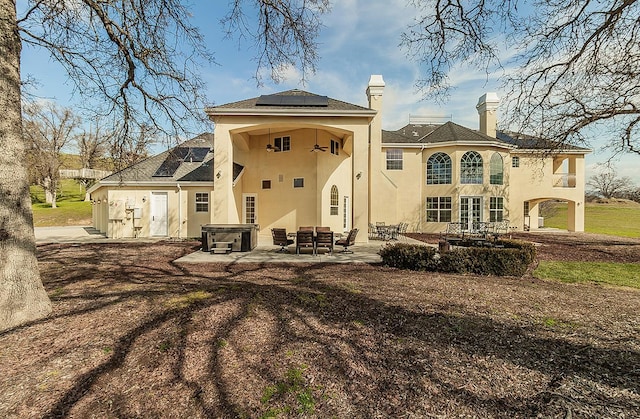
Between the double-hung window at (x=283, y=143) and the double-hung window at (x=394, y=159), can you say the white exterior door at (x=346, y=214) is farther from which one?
the double-hung window at (x=394, y=159)

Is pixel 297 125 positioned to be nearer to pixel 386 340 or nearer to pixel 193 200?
pixel 193 200

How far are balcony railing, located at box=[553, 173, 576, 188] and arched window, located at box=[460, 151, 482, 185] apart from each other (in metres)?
7.23

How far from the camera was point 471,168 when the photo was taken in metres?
20.8

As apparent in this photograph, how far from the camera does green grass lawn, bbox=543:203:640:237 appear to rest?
27.5 metres

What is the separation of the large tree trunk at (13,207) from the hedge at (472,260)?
8469mm

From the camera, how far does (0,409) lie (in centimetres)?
280

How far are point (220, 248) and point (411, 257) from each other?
742 centimetres

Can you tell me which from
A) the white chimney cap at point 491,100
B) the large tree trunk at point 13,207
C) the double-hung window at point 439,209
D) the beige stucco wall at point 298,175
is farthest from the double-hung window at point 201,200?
the white chimney cap at point 491,100

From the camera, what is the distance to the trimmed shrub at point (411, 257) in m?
8.90

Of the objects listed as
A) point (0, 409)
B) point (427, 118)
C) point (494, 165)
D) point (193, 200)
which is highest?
point (427, 118)

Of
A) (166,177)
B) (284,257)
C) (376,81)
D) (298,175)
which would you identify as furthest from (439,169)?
(166,177)

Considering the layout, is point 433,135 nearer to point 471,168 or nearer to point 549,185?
point 471,168

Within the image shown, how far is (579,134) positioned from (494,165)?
7.77 m

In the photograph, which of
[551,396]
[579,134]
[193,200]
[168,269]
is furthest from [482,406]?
[193,200]
